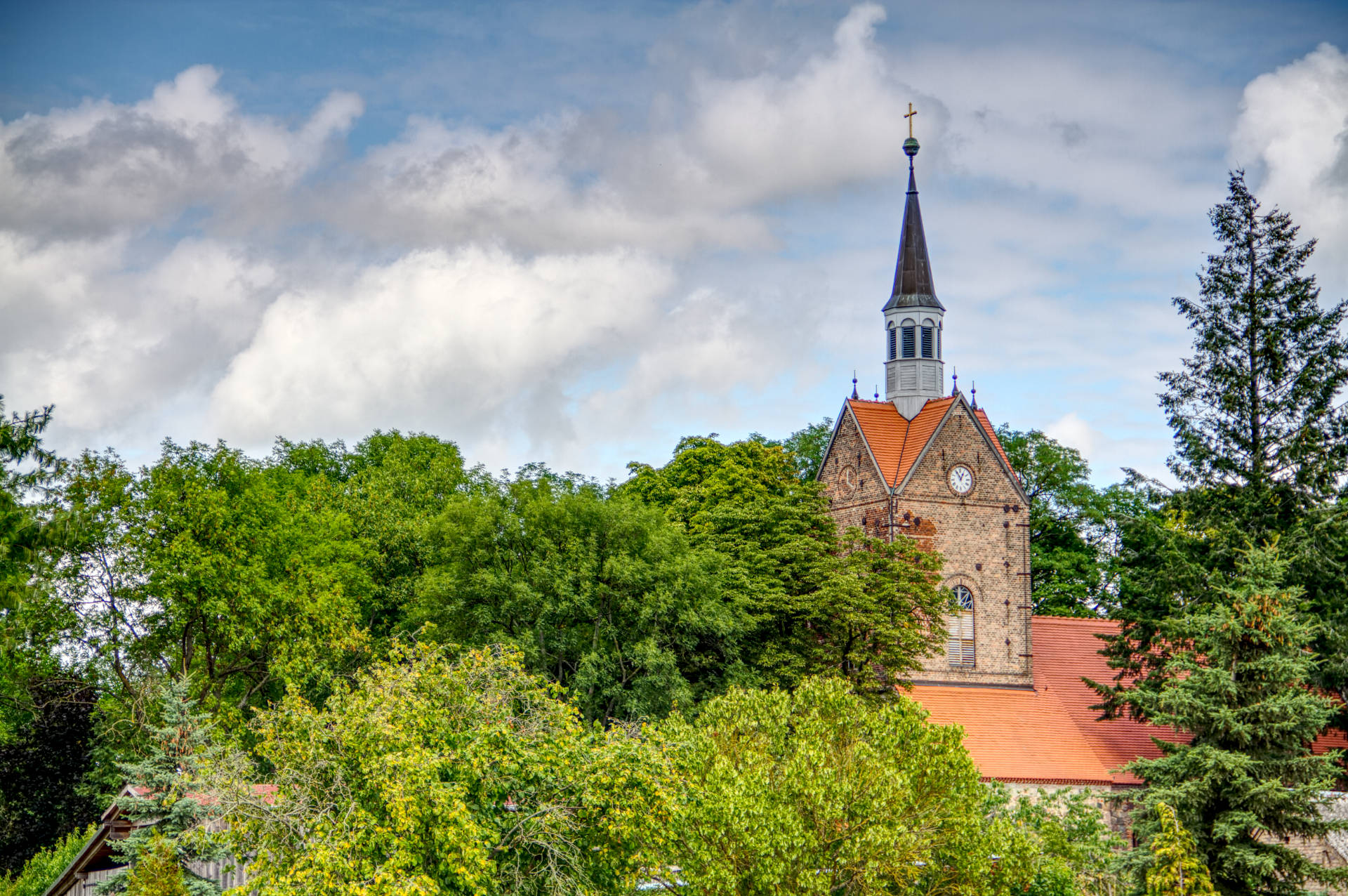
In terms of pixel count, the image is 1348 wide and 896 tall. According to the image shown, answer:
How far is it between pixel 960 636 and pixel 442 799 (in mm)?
27205

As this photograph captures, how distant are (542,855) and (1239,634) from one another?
13288mm

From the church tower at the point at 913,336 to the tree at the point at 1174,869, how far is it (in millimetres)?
23200

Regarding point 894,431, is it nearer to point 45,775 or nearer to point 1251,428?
point 1251,428

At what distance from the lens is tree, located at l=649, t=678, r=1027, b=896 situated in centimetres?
1722

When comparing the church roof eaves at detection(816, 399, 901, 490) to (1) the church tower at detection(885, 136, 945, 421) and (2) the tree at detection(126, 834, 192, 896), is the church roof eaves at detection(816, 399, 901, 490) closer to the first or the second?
(1) the church tower at detection(885, 136, 945, 421)

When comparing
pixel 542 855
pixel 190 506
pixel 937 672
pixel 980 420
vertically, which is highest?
pixel 980 420

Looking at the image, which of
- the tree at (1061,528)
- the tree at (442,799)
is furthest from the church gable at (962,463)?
the tree at (442,799)

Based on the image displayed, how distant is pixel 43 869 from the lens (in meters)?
31.8

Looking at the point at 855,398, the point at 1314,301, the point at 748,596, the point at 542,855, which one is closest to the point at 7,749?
the point at 748,596

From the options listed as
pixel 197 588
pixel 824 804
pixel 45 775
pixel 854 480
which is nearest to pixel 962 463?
pixel 854 480

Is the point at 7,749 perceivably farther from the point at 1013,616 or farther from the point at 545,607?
the point at 1013,616

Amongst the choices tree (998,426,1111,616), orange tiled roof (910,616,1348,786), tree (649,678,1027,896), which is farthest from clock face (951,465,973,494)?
Result: tree (649,678,1027,896)

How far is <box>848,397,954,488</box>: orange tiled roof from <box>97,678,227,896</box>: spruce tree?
22.9 metres

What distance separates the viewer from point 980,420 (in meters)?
41.7
